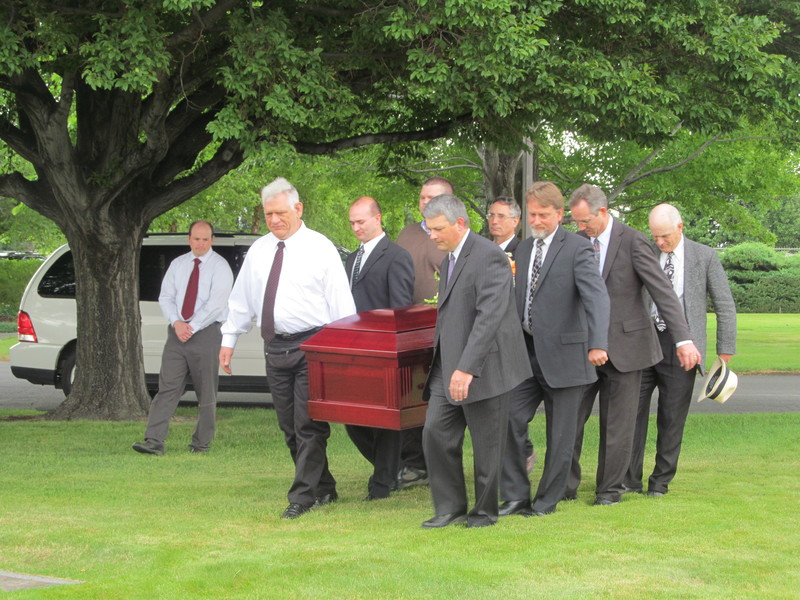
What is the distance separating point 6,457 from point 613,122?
694 centimetres

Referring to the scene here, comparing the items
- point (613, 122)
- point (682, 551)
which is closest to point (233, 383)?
point (613, 122)

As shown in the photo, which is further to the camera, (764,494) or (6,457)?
(6,457)

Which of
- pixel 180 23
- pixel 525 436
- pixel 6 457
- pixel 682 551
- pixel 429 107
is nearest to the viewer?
pixel 682 551

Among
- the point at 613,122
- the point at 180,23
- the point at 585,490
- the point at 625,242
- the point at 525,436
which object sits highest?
the point at 180,23

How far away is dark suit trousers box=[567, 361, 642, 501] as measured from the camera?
7312mm

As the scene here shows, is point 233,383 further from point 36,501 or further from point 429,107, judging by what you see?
point 36,501

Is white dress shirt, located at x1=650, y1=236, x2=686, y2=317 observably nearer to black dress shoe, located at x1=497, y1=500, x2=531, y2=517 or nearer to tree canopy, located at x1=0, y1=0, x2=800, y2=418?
black dress shoe, located at x1=497, y1=500, x2=531, y2=517

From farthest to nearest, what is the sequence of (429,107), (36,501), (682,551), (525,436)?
(429,107) → (36,501) → (525,436) → (682,551)

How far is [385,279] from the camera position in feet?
25.8

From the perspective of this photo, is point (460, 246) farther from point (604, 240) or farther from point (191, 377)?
point (191, 377)

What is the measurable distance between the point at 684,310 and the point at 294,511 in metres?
2.93

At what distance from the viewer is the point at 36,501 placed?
25.4 ft

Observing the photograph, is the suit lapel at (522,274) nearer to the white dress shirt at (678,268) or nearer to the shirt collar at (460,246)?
the shirt collar at (460,246)

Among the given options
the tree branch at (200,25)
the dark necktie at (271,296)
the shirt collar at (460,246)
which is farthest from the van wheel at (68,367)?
the shirt collar at (460,246)
